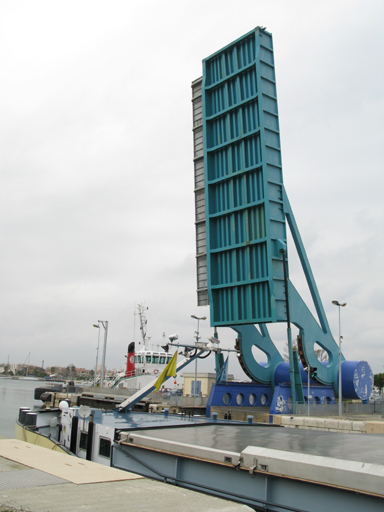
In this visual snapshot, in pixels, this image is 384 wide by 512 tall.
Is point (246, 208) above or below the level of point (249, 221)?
above

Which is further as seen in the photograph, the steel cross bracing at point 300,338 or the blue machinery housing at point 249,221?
the steel cross bracing at point 300,338

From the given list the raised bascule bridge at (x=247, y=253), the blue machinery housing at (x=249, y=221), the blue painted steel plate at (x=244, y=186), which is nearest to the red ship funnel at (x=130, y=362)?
the raised bascule bridge at (x=247, y=253)

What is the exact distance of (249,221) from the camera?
28141mm

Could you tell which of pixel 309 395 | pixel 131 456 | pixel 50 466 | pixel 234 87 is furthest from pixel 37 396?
pixel 50 466

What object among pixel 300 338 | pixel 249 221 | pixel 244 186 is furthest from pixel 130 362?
pixel 244 186

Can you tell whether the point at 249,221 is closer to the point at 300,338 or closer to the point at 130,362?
the point at 300,338

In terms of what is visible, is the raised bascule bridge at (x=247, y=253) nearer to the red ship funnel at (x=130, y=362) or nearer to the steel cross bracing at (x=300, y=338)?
the steel cross bracing at (x=300, y=338)

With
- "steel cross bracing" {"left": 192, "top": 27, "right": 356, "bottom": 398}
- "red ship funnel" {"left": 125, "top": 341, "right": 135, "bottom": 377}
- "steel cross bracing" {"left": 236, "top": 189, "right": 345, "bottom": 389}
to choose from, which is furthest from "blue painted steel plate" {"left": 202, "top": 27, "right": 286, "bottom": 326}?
"red ship funnel" {"left": 125, "top": 341, "right": 135, "bottom": 377}

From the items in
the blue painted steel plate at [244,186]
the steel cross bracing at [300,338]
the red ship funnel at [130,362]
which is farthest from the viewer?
the red ship funnel at [130,362]

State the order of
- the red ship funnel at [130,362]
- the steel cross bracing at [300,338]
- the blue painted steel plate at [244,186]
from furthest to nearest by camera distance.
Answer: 1. the red ship funnel at [130,362]
2. the steel cross bracing at [300,338]
3. the blue painted steel plate at [244,186]

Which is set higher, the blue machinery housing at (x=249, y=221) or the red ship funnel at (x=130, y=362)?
the blue machinery housing at (x=249, y=221)

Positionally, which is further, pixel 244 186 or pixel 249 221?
pixel 244 186

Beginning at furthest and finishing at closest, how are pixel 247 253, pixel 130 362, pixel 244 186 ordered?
pixel 130 362 < pixel 244 186 < pixel 247 253

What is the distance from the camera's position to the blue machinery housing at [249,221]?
27281 mm
